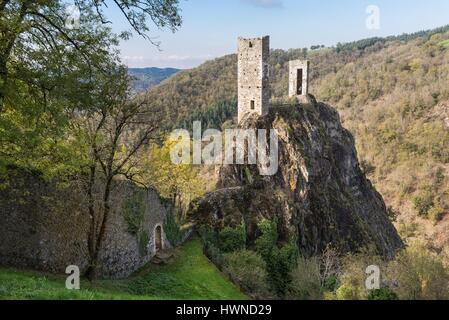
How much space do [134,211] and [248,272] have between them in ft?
23.1

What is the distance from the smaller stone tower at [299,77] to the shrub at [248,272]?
2067 centimetres

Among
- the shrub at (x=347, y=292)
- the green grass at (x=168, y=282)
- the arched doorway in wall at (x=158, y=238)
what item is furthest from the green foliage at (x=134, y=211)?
the shrub at (x=347, y=292)

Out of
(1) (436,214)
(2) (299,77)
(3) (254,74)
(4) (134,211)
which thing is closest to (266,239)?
(4) (134,211)

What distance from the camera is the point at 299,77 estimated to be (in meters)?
41.8

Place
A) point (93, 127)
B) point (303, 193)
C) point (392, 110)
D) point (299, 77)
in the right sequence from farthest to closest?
point (392, 110) → point (299, 77) → point (303, 193) → point (93, 127)

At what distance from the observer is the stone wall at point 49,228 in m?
15.2

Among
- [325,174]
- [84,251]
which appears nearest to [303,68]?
[325,174]

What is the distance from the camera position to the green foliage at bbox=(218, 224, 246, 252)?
27.4 meters

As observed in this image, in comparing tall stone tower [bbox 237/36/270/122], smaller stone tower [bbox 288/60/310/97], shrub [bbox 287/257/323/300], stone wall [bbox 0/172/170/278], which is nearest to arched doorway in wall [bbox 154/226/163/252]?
stone wall [bbox 0/172/170/278]

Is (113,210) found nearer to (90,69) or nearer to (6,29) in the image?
(90,69)

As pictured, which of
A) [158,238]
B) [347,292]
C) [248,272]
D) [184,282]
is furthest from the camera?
[158,238]

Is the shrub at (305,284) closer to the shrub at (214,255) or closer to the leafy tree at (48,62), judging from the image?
the shrub at (214,255)

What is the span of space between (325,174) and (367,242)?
6.89 m

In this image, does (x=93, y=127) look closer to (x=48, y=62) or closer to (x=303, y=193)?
(x=48, y=62)
